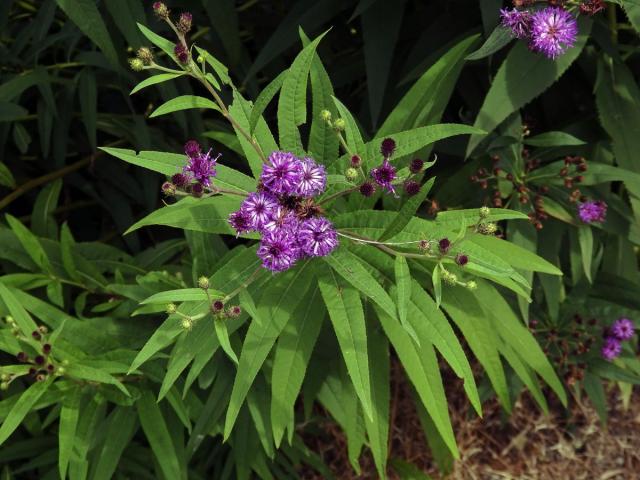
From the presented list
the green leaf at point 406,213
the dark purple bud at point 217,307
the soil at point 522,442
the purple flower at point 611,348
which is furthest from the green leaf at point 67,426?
the purple flower at point 611,348

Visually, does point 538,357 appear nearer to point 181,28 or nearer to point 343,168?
point 343,168

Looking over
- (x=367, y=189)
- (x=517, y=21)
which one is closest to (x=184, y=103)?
(x=367, y=189)

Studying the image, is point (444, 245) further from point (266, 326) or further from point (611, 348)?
point (611, 348)

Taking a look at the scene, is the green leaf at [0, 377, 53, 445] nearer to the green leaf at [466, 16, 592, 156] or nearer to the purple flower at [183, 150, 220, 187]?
the purple flower at [183, 150, 220, 187]

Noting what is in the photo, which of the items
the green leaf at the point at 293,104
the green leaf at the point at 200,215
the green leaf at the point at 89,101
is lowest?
the green leaf at the point at 200,215

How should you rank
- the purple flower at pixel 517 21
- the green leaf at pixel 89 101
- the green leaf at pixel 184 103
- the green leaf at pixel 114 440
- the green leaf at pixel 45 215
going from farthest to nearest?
the green leaf at pixel 45 215
the green leaf at pixel 89 101
the green leaf at pixel 114 440
the purple flower at pixel 517 21
the green leaf at pixel 184 103

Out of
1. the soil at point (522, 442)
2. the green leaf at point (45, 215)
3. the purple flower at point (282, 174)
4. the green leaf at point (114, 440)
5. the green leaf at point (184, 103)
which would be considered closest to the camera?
the purple flower at point (282, 174)

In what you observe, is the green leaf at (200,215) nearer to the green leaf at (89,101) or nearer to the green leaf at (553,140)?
the green leaf at (89,101)
